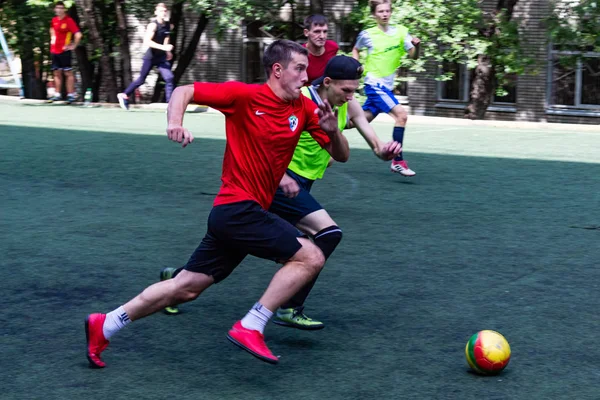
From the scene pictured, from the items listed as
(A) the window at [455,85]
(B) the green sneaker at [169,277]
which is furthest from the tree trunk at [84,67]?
(B) the green sneaker at [169,277]

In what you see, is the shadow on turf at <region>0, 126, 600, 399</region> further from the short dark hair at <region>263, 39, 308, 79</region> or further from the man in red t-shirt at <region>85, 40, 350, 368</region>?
the short dark hair at <region>263, 39, 308, 79</region>

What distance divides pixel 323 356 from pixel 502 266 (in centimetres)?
249

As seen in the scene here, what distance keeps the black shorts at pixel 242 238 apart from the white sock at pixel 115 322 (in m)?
0.41

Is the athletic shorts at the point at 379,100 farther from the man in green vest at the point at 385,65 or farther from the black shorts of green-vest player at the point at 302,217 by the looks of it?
the black shorts of green-vest player at the point at 302,217

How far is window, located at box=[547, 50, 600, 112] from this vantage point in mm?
23391

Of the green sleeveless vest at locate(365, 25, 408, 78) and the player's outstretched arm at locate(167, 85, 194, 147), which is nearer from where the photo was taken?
the player's outstretched arm at locate(167, 85, 194, 147)

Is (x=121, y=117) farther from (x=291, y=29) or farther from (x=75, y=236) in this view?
(x=75, y=236)

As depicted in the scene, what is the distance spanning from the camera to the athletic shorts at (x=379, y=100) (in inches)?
453

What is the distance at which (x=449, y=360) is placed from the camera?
5.20 m

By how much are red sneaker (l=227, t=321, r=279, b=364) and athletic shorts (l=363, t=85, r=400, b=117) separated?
271 inches

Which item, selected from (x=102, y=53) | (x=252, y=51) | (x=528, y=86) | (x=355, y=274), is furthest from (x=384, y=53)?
(x=252, y=51)

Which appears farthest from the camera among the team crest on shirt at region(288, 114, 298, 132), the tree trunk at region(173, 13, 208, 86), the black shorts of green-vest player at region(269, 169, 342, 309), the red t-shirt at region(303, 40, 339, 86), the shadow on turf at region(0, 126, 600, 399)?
the tree trunk at region(173, 13, 208, 86)

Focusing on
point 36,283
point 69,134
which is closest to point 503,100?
point 69,134

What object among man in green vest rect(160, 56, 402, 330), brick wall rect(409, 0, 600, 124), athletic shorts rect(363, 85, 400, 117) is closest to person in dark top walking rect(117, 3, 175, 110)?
brick wall rect(409, 0, 600, 124)
